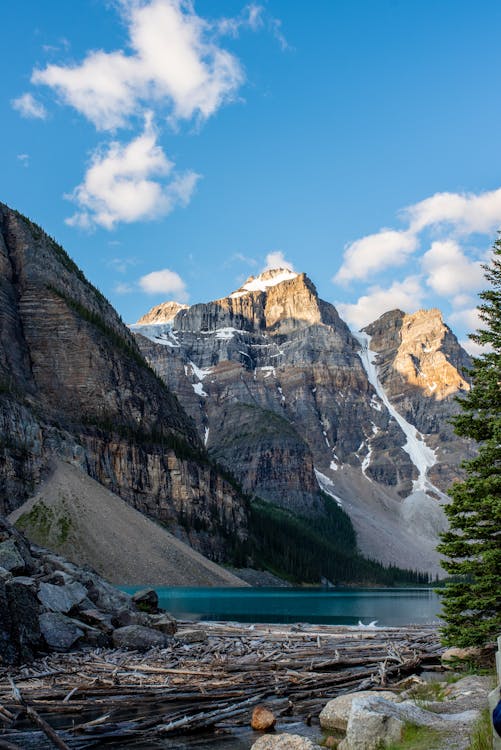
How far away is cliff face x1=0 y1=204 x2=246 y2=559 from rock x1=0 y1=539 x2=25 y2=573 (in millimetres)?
97279

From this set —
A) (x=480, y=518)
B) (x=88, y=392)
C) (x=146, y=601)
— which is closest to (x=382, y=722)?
(x=480, y=518)

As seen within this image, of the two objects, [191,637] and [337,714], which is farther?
[191,637]

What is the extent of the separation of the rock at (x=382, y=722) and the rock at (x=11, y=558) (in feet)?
61.1

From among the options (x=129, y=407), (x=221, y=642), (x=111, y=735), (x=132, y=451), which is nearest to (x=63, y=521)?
(x=132, y=451)

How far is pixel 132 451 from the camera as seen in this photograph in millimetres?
152625

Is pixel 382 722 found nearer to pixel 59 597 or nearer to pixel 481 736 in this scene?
pixel 481 736

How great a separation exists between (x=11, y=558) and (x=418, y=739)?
816 inches

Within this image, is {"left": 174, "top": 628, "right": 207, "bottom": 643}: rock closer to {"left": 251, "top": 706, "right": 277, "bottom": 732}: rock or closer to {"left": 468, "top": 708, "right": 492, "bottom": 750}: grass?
{"left": 251, "top": 706, "right": 277, "bottom": 732}: rock

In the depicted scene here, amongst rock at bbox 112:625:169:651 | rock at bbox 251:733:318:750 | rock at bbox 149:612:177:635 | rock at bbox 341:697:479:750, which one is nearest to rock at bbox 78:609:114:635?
rock at bbox 112:625:169:651

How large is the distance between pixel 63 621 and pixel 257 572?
149m

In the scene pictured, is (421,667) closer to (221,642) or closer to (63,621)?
(221,642)

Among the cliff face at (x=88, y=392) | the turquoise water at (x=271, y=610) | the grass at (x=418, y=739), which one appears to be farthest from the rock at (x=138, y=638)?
the cliff face at (x=88, y=392)

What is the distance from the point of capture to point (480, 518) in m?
19.3

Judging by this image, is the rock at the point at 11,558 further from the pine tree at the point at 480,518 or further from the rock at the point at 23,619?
the pine tree at the point at 480,518
